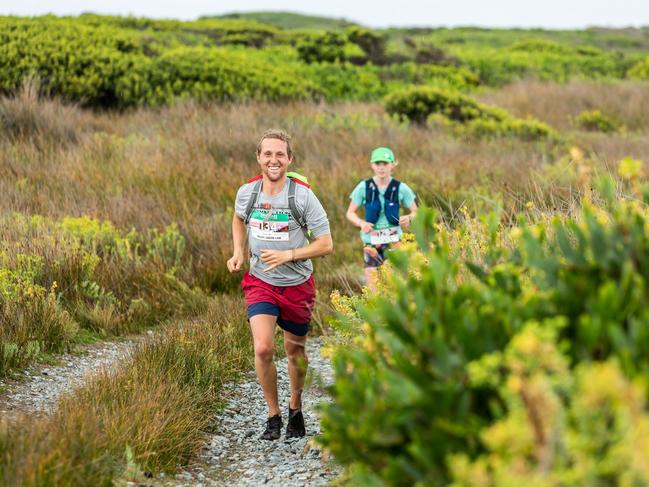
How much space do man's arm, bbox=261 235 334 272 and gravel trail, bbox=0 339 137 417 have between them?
4.47 feet

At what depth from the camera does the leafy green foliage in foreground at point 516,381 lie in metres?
1.75

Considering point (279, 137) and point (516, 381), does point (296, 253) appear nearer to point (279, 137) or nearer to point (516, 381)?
point (279, 137)

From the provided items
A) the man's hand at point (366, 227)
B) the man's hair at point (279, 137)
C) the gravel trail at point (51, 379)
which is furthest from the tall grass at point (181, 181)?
the man's hair at point (279, 137)

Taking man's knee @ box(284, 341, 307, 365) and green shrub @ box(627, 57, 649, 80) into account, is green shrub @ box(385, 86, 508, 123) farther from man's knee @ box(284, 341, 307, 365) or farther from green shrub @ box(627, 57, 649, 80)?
man's knee @ box(284, 341, 307, 365)

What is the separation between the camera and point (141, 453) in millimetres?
4125

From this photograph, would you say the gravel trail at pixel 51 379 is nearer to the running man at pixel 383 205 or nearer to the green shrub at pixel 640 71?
the running man at pixel 383 205

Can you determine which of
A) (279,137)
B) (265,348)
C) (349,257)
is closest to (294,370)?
(265,348)

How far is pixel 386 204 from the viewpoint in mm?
7160

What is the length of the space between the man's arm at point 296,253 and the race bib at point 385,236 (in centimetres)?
231

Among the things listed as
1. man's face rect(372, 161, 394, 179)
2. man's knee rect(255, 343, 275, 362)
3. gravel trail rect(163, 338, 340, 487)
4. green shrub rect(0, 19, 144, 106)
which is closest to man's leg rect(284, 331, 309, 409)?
gravel trail rect(163, 338, 340, 487)

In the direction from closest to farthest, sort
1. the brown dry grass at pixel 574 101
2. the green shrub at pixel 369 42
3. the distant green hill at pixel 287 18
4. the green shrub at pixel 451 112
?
the green shrub at pixel 451 112 → the brown dry grass at pixel 574 101 → the green shrub at pixel 369 42 → the distant green hill at pixel 287 18

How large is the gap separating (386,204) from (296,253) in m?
2.52

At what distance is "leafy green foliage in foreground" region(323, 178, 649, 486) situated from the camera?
1.75 meters

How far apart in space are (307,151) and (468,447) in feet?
35.9
